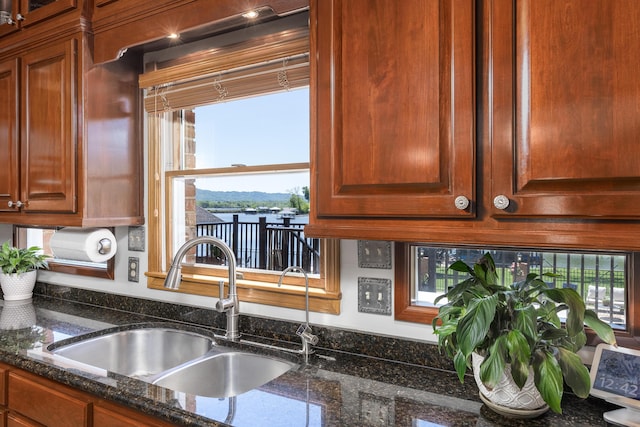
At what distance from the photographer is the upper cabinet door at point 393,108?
105cm

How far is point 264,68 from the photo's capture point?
175 centimetres

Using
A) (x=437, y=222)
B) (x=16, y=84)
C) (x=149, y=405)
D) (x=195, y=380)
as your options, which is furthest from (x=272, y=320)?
(x=16, y=84)

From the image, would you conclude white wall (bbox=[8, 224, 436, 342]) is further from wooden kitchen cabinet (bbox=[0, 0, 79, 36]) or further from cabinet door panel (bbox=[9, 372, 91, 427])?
wooden kitchen cabinet (bbox=[0, 0, 79, 36])

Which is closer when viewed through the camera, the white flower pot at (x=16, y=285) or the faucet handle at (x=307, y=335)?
the faucet handle at (x=307, y=335)

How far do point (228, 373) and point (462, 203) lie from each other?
1.11m

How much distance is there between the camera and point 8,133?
2.23m

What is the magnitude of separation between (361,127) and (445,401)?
2.57 feet

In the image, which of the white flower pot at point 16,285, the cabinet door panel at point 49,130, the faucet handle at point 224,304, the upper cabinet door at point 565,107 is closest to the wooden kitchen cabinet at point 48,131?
the cabinet door panel at point 49,130

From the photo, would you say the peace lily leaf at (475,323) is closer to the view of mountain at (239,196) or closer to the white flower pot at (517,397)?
the white flower pot at (517,397)

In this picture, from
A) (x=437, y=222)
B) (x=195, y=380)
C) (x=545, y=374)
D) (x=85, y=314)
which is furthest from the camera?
(x=85, y=314)

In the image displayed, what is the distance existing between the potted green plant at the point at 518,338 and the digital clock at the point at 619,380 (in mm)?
107

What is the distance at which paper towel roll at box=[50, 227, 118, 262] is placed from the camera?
210 centimetres

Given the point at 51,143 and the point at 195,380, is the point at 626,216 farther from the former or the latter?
the point at 51,143

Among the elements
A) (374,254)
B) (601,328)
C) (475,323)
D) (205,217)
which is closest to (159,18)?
(205,217)
